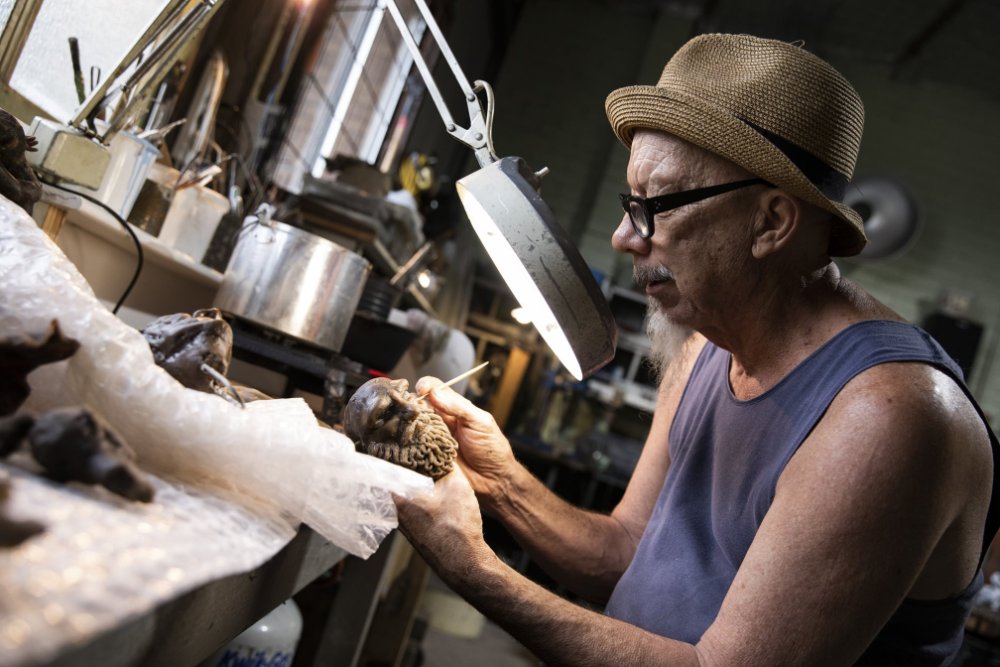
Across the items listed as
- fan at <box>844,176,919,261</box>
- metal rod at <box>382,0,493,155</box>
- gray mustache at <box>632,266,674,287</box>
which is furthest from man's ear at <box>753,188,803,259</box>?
fan at <box>844,176,919,261</box>

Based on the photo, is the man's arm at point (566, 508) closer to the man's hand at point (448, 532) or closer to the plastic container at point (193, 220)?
the man's hand at point (448, 532)

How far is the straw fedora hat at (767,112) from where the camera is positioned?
1461 mm

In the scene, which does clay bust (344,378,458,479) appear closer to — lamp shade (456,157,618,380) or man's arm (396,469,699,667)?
man's arm (396,469,699,667)

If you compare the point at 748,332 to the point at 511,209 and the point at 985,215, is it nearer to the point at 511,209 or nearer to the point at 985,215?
the point at 511,209

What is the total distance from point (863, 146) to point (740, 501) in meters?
9.15

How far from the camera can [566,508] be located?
1932 millimetres

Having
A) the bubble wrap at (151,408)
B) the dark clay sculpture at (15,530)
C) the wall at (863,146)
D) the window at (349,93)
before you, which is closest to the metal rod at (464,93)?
the bubble wrap at (151,408)

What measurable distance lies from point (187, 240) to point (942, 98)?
9.53 m

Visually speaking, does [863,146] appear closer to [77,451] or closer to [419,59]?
[419,59]

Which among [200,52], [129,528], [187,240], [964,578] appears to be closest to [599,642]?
[964,578]

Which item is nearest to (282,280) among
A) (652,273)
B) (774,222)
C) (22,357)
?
(652,273)

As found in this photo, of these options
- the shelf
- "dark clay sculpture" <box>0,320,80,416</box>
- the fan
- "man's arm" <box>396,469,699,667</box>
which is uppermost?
the fan

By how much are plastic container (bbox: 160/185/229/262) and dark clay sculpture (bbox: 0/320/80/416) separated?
5.00 feet

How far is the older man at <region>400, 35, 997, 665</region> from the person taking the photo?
120 cm
